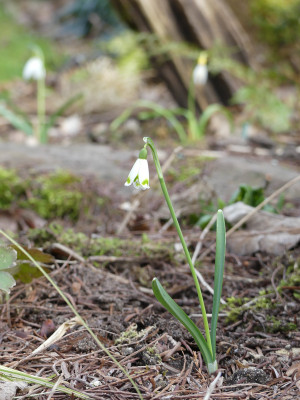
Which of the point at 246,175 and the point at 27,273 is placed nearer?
the point at 27,273

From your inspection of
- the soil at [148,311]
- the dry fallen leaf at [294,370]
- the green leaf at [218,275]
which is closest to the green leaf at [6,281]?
the soil at [148,311]

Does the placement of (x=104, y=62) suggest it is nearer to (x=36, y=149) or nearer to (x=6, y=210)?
(x=36, y=149)

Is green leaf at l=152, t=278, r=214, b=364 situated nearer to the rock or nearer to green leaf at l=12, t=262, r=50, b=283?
green leaf at l=12, t=262, r=50, b=283

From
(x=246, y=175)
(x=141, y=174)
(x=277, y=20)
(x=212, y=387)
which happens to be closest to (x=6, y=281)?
(x=141, y=174)

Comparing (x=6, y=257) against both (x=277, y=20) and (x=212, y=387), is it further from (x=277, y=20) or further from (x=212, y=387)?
(x=277, y=20)

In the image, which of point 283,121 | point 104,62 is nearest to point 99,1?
point 104,62

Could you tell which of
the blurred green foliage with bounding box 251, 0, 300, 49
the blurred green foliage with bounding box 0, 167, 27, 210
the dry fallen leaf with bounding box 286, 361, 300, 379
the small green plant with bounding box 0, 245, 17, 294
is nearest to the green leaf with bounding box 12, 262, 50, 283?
the small green plant with bounding box 0, 245, 17, 294
